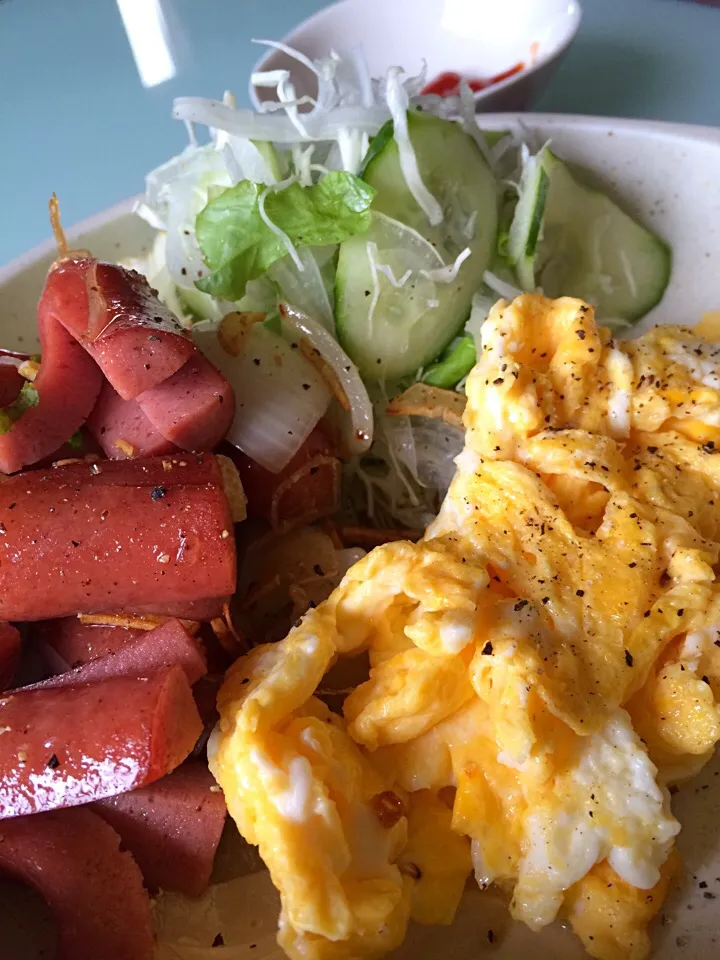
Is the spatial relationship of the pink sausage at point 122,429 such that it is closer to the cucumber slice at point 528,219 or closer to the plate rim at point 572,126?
the plate rim at point 572,126

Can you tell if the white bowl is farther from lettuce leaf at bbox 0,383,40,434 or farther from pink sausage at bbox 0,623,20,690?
pink sausage at bbox 0,623,20,690

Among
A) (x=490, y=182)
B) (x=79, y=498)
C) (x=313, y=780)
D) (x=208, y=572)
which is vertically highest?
(x=490, y=182)

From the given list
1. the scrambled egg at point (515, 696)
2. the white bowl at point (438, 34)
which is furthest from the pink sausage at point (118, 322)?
the white bowl at point (438, 34)

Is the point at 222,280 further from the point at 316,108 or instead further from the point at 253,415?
the point at 316,108

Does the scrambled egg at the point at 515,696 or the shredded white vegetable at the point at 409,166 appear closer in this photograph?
the scrambled egg at the point at 515,696

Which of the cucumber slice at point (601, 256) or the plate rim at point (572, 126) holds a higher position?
the plate rim at point (572, 126)

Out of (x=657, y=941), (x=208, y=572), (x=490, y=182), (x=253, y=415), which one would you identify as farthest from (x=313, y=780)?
(x=490, y=182)

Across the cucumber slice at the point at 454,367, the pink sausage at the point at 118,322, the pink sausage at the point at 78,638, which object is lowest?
the pink sausage at the point at 78,638
